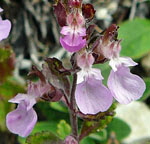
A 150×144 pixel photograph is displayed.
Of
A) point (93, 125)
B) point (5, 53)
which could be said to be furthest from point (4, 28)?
point (5, 53)

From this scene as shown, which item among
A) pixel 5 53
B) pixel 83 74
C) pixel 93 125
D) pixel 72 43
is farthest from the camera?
pixel 5 53

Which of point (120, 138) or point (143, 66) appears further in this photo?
point (143, 66)

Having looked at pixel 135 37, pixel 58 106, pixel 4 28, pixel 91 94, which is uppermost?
pixel 4 28

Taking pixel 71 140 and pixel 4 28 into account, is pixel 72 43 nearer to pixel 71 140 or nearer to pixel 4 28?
pixel 4 28

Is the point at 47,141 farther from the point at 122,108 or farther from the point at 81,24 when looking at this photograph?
the point at 122,108

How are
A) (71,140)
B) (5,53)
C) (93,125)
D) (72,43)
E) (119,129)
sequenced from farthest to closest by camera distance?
(119,129)
(5,53)
(93,125)
(71,140)
(72,43)

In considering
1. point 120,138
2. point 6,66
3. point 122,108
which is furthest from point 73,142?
point 122,108

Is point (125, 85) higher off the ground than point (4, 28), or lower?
lower

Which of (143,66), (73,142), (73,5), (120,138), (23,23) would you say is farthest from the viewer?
(143,66)
